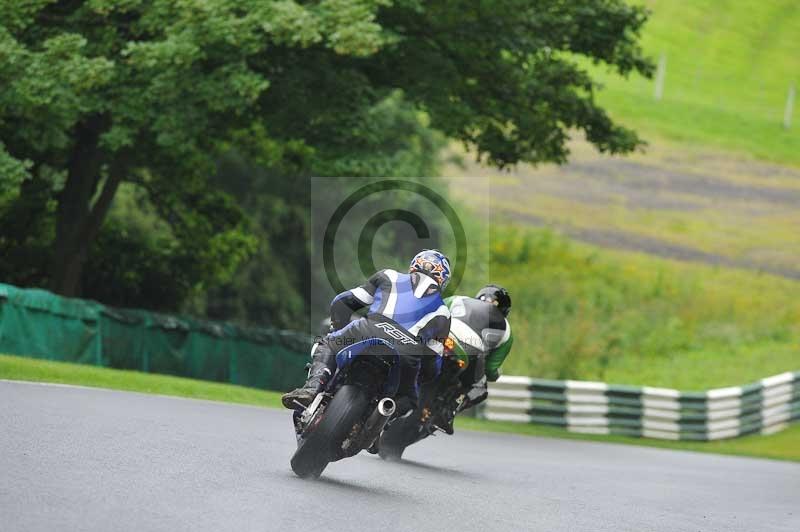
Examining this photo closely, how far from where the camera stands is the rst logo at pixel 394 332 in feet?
32.1

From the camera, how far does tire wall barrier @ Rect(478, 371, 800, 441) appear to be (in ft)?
A: 80.0

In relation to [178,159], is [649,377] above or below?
below

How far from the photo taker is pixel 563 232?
173 feet

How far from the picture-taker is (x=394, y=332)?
386 inches

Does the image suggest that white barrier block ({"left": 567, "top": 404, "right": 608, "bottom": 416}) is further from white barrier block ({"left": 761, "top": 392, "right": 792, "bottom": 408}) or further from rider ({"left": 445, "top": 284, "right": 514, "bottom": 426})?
rider ({"left": 445, "top": 284, "right": 514, "bottom": 426})

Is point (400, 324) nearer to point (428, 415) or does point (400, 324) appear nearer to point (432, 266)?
point (432, 266)

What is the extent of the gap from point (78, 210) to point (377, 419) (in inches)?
823

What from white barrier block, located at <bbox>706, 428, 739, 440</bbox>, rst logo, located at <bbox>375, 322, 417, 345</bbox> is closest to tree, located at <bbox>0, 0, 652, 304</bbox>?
white barrier block, located at <bbox>706, 428, 739, 440</bbox>

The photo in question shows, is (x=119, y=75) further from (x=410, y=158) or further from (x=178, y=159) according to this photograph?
(x=410, y=158)

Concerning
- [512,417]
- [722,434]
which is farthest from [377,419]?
[722,434]

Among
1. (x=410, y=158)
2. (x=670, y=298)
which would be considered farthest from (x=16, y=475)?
(x=670, y=298)

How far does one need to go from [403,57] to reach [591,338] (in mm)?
8200

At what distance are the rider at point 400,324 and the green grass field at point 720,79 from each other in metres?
53.3

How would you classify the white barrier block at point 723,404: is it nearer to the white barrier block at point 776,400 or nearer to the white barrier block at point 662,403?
the white barrier block at point 662,403
